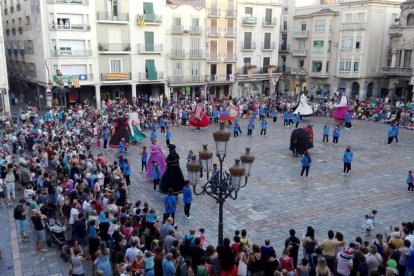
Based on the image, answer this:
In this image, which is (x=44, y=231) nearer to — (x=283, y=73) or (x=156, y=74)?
(x=156, y=74)

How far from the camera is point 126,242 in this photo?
10.7 meters

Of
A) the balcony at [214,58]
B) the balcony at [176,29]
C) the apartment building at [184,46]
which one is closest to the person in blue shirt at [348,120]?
the apartment building at [184,46]

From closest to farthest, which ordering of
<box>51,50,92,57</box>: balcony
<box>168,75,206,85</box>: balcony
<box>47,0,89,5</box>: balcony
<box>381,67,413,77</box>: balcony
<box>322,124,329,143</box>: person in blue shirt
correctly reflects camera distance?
<box>322,124,329,143</box>: person in blue shirt, <box>47,0,89,5</box>: balcony, <box>51,50,92,57</box>: balcony, <box>381,67,413,77</box>: balcony, <box>168,75,206,85</box>: balcony

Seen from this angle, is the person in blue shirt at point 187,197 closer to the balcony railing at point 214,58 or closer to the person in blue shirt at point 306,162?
the person in blue shirt at point 306,162

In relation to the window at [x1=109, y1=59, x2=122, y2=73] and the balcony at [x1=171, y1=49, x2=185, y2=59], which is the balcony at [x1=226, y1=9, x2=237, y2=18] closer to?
the balcony at [x1=171, y1=49, x2=185, y2=59]

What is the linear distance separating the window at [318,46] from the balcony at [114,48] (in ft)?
78.0

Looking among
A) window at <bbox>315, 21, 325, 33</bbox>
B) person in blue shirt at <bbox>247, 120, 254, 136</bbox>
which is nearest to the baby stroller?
person in blue shirt at <bbox>247, 120, 254, 136</bbox>

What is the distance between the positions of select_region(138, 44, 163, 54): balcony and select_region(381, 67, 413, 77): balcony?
24.4 meters

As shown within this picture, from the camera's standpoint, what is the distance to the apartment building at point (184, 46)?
42531 millimetres

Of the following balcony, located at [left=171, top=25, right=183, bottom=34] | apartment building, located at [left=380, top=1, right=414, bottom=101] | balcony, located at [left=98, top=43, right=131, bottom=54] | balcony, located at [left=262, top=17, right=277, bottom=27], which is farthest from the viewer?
balcony, located at [left=262, top=17, right=277, bottom=27]

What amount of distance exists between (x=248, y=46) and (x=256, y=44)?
3.93 ft

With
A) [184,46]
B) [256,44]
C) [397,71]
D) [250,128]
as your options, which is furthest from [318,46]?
[250,128]

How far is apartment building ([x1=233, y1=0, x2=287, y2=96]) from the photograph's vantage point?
47.7 m

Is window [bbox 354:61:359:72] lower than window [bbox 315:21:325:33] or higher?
lower
